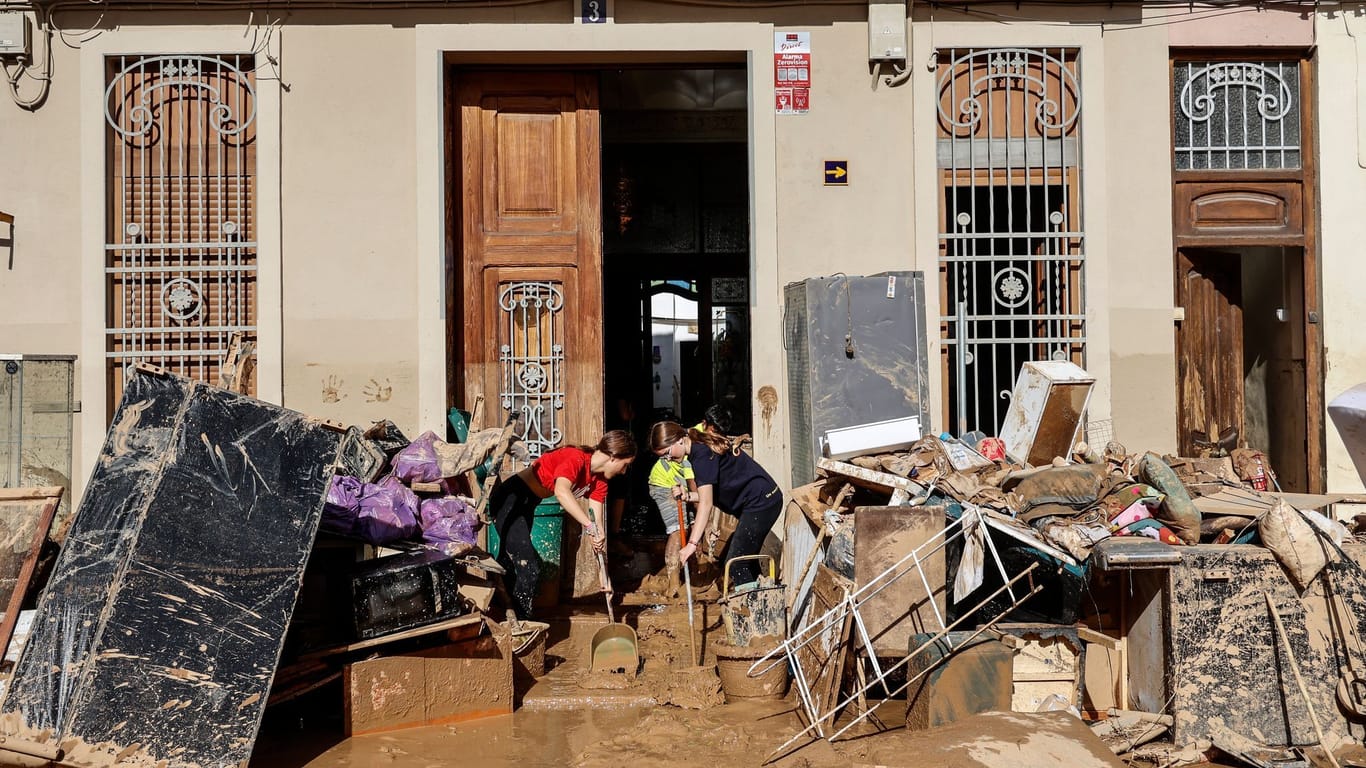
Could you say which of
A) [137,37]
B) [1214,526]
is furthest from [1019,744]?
[137,37]

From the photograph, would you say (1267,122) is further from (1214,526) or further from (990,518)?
(990,518)

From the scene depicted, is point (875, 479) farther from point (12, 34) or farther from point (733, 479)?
point (12, 34)

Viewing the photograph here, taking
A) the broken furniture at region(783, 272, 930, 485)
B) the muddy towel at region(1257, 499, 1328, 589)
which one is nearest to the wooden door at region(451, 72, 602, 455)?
the broken furniture at region(783, 272, 930, 485)

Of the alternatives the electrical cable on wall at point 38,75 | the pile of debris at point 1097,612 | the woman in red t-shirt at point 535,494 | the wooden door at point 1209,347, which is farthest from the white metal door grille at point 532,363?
the wooden door at point 1209,347

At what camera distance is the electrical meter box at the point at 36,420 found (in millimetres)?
7355

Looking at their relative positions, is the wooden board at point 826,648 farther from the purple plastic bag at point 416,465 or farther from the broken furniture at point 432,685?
the purple plastic bag at point 416,465

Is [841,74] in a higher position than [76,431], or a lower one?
higher

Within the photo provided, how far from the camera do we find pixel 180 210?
762cm

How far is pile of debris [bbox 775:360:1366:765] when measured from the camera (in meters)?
5.32

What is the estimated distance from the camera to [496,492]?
6.89m

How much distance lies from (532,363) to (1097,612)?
4194 mm

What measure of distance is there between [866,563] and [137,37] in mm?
6103

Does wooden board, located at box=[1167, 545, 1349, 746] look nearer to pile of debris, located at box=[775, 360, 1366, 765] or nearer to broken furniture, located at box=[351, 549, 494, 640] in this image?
pile of debris, located at box=[775, 360, 1366, 765]

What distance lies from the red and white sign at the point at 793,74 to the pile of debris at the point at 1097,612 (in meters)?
2.80
